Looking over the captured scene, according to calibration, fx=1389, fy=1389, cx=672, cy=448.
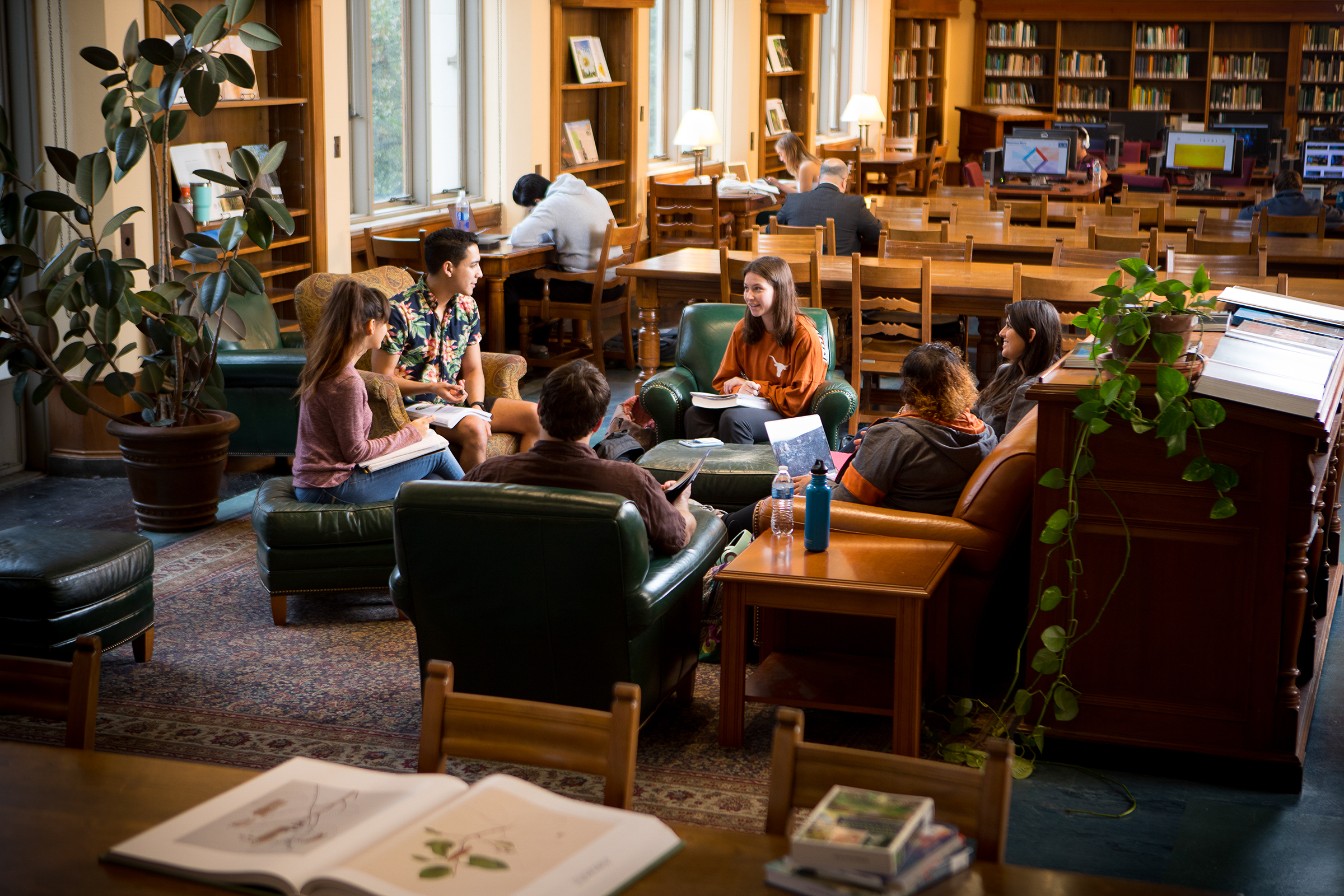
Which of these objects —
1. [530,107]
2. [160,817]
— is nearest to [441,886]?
[160,817]

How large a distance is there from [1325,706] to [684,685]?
1.72 meters

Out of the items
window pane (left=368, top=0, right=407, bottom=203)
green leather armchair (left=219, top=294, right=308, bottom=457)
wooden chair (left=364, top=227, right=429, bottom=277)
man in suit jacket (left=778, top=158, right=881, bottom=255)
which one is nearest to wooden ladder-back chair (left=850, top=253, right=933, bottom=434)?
man in suit jacket (left=778, top=158, right=881, bottom=255)

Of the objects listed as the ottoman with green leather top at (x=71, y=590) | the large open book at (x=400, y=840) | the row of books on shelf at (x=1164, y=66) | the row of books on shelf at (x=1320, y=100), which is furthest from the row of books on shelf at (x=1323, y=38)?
the large open book at (x=400, y=840)

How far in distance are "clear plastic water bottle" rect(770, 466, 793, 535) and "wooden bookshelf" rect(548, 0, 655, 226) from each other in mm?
5944

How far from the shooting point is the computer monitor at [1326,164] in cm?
1198

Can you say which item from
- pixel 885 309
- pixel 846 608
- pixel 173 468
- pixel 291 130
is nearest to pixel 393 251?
pixel 291 130

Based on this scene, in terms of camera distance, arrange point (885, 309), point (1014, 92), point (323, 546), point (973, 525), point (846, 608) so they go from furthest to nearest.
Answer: point (1014, 92) → point (885, 309) → point (323, 546) → point (973, 525) → point (846, 608)

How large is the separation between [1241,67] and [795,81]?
5.87 meters

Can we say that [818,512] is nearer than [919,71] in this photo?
Yes

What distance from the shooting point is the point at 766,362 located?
5.38 meters

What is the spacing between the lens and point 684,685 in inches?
143

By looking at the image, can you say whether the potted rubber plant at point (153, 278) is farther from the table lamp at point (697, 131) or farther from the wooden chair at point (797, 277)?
the table lamp at point (697, 131)

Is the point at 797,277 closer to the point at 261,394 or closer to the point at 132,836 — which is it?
the point at 261,394

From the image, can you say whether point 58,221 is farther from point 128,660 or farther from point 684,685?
point 684,685
